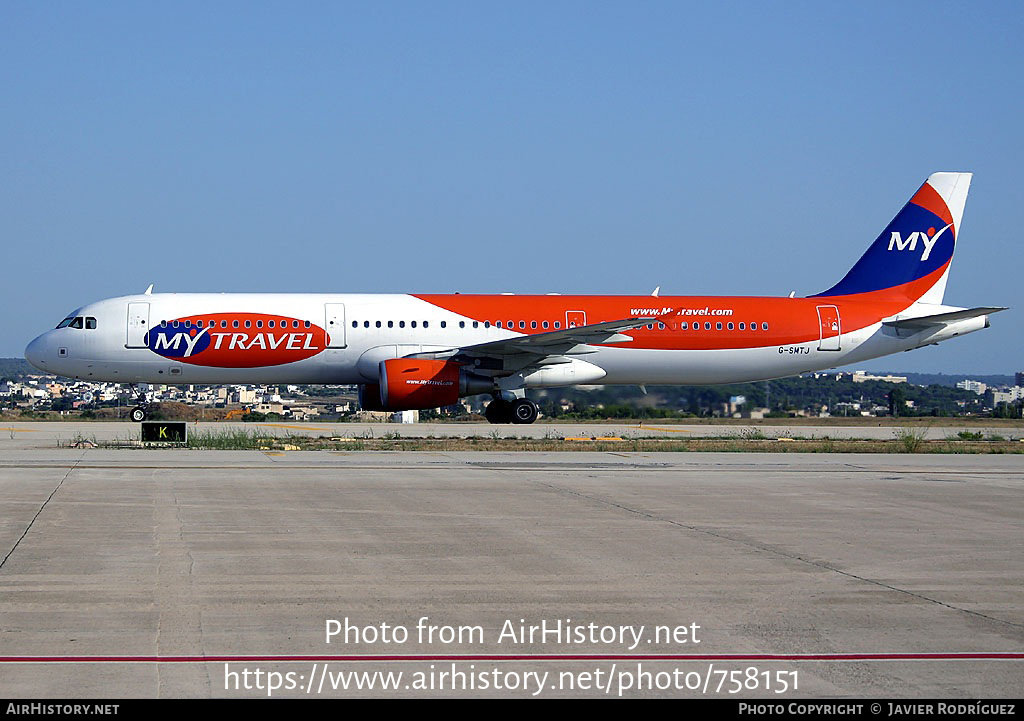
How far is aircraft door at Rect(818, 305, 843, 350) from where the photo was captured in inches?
1417

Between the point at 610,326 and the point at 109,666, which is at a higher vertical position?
the point at 610,326

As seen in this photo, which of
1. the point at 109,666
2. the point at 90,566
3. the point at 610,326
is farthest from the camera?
the point at 610,326

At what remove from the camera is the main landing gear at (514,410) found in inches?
1345

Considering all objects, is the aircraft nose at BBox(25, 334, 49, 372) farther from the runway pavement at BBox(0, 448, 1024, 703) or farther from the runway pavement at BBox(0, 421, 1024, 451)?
the runway pavement at BBox(0, 448, 1024, 703)

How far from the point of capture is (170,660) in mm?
6820

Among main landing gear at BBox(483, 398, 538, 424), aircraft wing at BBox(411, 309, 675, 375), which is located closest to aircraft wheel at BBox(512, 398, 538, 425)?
main landing gear at BBox(483, 398, 538, 424)

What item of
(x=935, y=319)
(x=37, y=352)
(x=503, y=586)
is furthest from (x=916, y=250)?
(x=503, y=586)

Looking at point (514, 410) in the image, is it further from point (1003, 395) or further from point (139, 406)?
point (1003, 395)

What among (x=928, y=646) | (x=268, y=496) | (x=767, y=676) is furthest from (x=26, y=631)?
(x=268, y=496)

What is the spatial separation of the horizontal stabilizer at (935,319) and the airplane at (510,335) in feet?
0.16

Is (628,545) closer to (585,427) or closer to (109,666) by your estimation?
(109,666)

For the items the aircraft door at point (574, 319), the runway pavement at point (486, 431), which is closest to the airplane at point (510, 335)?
the aircraft door at point (574, 319)

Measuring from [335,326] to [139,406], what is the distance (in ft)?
21.9
